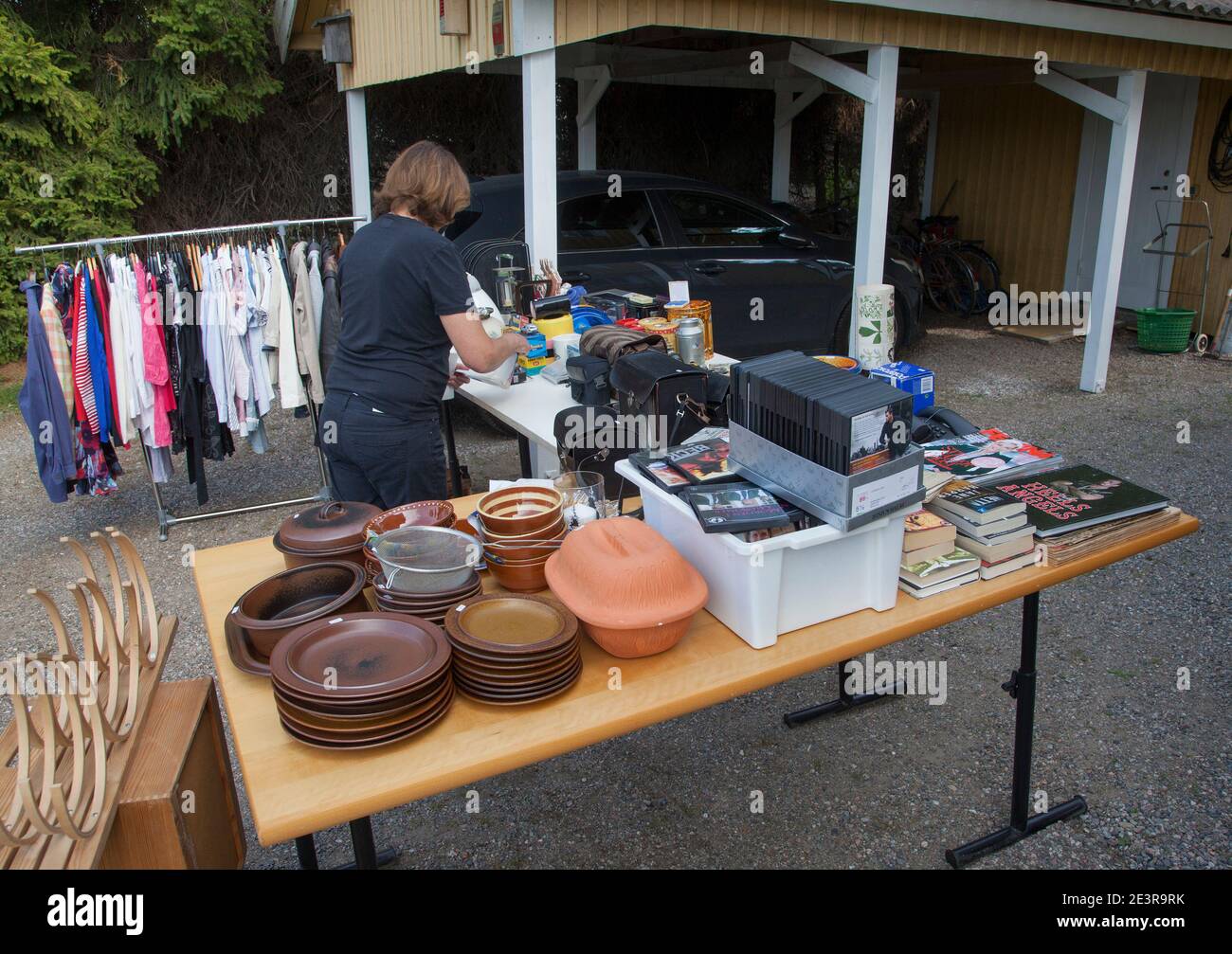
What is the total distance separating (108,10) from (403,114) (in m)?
2.87

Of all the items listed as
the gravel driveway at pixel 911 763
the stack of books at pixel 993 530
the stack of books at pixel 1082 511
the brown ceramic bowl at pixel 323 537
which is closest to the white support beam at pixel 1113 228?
the gravel driveway at pixel 911 763

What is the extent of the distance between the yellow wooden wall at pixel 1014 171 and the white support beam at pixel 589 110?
454cm

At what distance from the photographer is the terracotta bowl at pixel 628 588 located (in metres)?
1.84

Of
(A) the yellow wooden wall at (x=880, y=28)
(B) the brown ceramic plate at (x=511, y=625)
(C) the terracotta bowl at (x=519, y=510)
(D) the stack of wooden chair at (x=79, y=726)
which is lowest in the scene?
(D) the stack of wooden chair at (x=79, y=726)

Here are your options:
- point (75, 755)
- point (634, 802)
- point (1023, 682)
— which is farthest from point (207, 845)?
point (1023, 682)

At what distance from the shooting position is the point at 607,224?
20.6 feet

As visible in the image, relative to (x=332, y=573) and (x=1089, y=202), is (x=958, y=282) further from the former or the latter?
(x=332, y=573)

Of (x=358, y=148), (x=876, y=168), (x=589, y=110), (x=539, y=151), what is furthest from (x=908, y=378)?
(x=589, y=110)

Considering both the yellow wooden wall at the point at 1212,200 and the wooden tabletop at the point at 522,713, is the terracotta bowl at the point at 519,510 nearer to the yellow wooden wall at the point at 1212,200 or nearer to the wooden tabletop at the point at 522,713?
the wooden tabletop at the point at 522,713

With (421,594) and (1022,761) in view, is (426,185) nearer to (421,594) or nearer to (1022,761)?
(421,594)

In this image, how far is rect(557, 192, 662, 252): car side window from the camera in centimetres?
612

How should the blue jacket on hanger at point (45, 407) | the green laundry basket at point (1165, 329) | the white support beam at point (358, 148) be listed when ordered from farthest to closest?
the green laundry basket at point (1165, 329) → the white support beam at point (358, 148) → the blue jacket on hanger at point (45, 407)

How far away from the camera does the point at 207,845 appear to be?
77.1 inches

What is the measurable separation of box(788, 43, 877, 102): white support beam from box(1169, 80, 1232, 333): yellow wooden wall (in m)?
4.89
